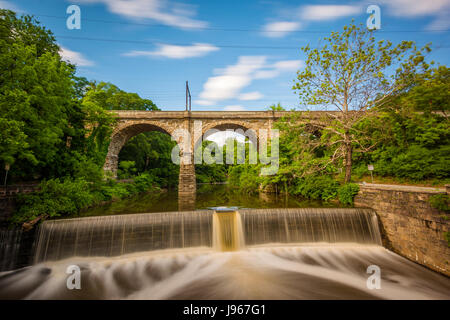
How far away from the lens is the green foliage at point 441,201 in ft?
16.0

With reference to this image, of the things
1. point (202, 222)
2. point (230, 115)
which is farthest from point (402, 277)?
point (230, 115)

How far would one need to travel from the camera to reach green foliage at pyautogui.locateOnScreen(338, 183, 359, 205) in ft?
30.7

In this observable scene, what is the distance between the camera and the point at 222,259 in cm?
614

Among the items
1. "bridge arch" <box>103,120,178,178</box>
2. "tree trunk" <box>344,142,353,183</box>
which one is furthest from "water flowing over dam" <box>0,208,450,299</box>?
"bridge arch" <box>103,120,178,178</box>

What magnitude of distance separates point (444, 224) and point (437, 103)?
992 centimetres

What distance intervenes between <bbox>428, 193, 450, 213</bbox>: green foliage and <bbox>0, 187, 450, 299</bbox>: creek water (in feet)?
5.79

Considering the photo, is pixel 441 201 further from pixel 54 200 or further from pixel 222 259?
pixel 54 200

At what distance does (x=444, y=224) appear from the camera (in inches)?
195

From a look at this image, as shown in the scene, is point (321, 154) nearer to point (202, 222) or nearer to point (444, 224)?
point (444, 224)

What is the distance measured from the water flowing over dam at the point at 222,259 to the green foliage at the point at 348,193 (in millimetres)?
2247

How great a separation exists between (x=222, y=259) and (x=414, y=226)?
5.98 metres
